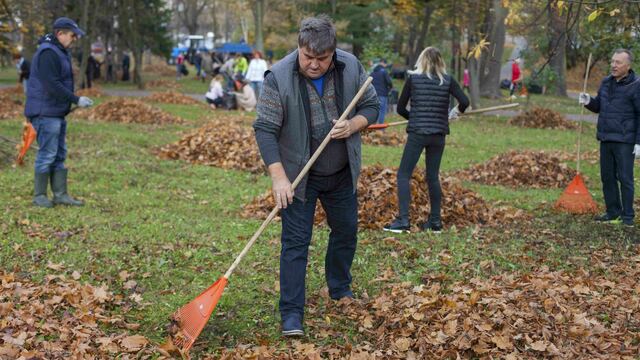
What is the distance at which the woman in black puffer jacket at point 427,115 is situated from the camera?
8.05 meters

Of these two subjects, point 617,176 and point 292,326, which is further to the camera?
point 617,176

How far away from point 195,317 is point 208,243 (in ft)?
8.62

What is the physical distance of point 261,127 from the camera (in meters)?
4.91

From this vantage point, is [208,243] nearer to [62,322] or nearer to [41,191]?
[62,322]

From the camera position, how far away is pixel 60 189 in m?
9.23

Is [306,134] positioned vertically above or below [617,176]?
above

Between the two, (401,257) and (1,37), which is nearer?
(401,257)

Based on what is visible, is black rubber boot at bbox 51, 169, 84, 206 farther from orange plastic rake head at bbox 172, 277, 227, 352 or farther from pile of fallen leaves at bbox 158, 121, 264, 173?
orange plastic rake head at bbox 172, 277, 227, 352

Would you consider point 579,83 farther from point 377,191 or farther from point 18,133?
point 377,191

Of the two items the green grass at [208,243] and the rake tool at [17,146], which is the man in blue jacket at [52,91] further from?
the rake tool at [17,146]

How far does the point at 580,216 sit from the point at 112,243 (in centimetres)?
540

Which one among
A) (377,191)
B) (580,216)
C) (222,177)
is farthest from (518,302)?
(222,177)

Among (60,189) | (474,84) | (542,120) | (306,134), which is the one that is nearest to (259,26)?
(474,84)

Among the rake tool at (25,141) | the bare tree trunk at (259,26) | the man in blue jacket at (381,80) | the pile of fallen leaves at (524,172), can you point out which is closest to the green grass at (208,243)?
the rake tool at (25,141)
